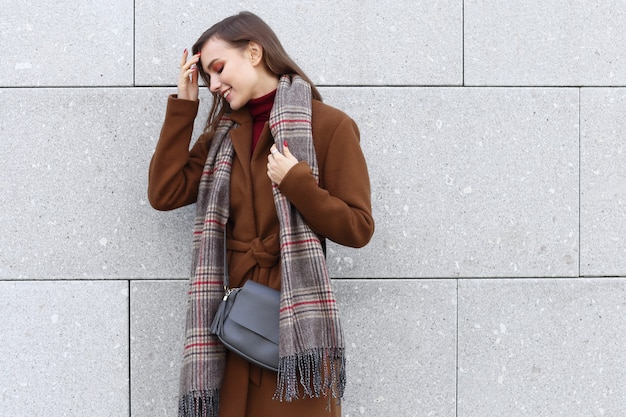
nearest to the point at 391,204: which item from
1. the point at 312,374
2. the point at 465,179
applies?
the point at 465,179

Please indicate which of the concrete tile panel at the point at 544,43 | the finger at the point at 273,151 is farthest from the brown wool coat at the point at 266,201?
the concrete tile panel at the point at 544,43

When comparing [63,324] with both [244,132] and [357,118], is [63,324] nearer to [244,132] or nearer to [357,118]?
[244,132]

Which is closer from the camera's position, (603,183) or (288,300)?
(288,300)

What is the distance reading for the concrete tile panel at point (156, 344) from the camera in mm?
3111

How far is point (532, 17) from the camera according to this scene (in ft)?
10.3

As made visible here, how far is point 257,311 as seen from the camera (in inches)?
90.6

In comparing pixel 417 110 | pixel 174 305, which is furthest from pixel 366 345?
pixel 417 110

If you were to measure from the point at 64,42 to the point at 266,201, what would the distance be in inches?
53.8

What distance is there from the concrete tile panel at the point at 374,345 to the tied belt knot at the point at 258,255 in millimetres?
758

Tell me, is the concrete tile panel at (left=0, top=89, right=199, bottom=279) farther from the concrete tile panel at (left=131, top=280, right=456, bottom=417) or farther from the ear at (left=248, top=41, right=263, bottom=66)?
the ear at (left=248, top=41, right=263, bottom=66)

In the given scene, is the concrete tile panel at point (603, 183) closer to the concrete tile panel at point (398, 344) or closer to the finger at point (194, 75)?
the concrete tile panel at point (398, 344)

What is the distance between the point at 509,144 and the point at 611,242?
2.21 feet

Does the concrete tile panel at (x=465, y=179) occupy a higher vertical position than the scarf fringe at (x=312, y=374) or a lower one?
higher

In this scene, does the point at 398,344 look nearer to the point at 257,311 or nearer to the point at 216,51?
the point at 257,311
